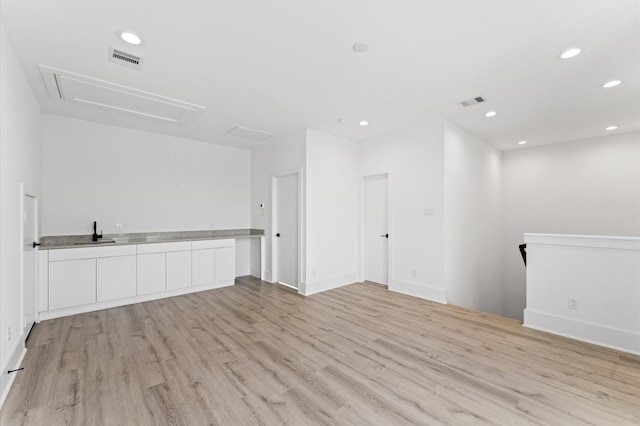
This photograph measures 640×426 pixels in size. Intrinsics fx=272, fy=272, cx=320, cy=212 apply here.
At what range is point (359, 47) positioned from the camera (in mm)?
2424

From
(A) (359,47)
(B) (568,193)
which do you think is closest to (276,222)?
(A) (359,47)

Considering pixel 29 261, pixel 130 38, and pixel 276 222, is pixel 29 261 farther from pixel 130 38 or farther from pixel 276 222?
pixel 276 222

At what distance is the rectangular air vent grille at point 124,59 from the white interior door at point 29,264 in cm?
180

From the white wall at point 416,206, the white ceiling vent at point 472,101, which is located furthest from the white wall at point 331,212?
the white ceiling vent at point 472,101

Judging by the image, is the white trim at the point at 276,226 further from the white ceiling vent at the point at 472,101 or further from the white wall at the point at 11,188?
the white wall at the point at 11,188

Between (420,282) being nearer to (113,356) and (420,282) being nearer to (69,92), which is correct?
(113,356)

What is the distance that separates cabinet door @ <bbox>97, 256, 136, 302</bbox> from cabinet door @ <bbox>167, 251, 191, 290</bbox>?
1.63ft

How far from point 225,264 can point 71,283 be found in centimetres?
215

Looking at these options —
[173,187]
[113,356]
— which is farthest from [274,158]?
[113,356]

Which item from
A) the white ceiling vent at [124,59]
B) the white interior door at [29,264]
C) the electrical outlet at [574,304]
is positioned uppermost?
the white ceiling vent at [124,59]

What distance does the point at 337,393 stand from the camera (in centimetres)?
209

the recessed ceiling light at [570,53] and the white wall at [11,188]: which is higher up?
the recessed ceiling light at [570,53]

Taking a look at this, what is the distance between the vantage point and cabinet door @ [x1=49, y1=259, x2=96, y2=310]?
356 cm

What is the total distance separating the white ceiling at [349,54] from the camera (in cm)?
201
